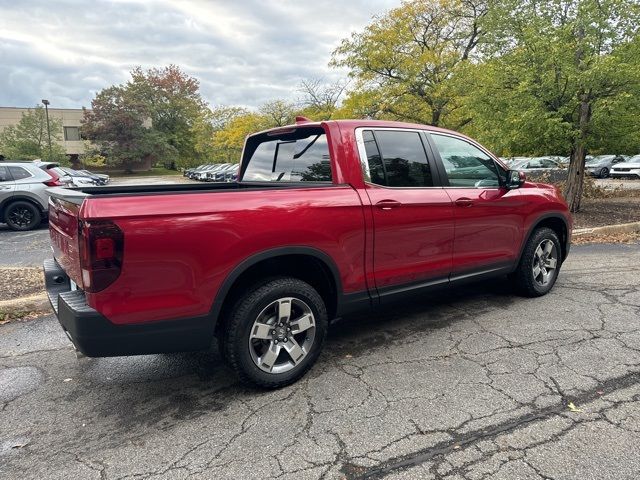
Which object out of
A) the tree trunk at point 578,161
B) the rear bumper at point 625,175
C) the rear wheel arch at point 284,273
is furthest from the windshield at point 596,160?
the rear wheel arch at point 284,273

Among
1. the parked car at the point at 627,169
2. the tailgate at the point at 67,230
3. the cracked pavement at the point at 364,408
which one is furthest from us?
the parked car at the point at 627,169

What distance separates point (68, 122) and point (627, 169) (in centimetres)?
5836

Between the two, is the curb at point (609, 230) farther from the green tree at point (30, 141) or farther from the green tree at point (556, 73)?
the green tree at point (30, 141)

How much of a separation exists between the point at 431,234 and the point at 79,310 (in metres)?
2.67

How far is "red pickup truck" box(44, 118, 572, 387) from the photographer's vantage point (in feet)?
8.09

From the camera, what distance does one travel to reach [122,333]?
2.50m

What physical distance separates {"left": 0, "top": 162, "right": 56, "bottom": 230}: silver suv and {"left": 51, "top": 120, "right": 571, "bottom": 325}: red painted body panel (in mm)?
8602

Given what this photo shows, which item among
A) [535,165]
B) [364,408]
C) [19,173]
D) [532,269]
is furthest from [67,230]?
[535,165]

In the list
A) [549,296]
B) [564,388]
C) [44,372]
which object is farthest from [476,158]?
[44,372]

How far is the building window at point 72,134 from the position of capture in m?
54.3

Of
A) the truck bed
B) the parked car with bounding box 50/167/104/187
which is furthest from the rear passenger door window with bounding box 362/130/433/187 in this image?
the parked car with bounding box 50/167/104/187

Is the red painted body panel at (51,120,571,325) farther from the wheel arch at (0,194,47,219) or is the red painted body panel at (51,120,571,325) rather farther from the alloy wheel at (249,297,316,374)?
the wheel arch at (0,194,47,219)

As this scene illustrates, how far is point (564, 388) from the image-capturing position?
2967 mm

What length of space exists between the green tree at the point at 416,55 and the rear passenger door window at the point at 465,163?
11185mm
